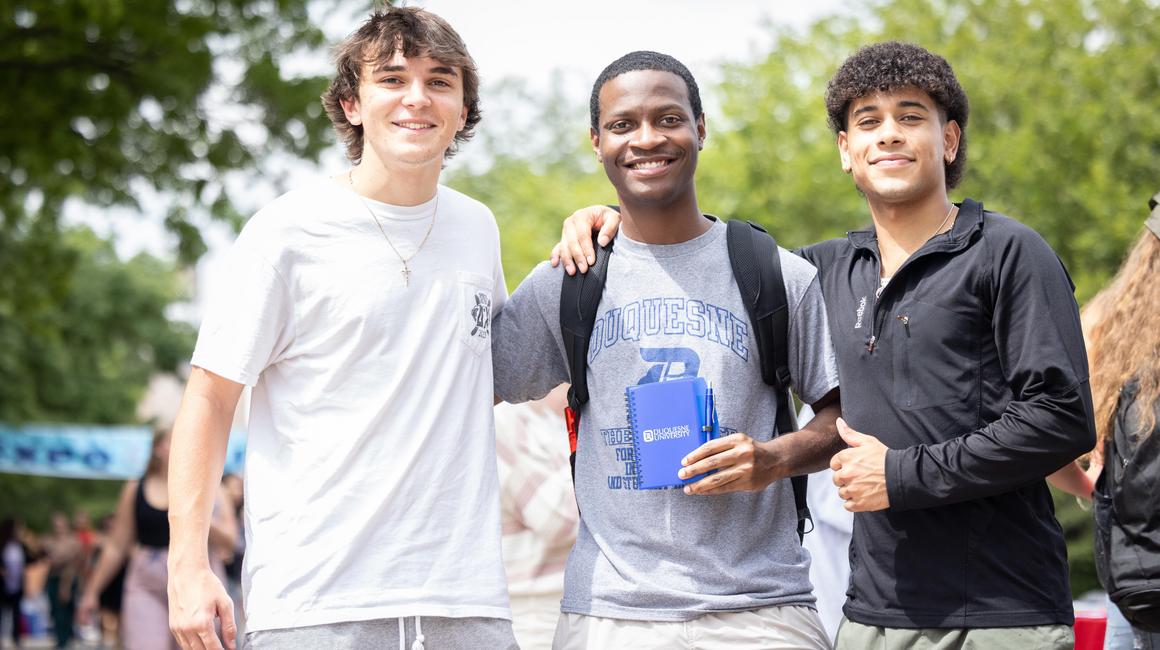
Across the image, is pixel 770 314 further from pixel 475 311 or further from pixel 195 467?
pixel 195 467

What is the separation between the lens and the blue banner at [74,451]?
2627 centimetres

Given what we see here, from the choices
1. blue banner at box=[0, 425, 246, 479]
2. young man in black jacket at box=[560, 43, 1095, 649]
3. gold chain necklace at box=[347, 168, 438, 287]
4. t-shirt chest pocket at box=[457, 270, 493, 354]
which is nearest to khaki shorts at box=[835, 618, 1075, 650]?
young man in black jacket at box=[560, 43, 1095, 649]

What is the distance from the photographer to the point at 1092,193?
59.9 ft

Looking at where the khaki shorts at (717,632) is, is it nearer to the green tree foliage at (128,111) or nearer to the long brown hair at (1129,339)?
the long brown hair at (1129,339)

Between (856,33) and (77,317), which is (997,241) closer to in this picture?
(856,33)

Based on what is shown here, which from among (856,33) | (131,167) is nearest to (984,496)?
(131,167)

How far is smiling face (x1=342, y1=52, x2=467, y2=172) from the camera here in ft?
11.4

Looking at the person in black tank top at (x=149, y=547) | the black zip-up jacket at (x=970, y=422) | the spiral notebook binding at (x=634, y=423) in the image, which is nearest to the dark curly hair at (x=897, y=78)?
the black zip-up jacket at (x=970, y=422)

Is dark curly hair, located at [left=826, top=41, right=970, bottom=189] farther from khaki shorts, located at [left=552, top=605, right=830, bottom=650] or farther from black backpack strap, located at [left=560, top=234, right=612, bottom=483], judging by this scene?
khaki shorts, located at [left=552, top=605, right=830, bottom=650]

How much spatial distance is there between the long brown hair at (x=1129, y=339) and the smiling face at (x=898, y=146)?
0.93 metres

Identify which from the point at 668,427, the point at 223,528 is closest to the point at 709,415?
the point at 668,427

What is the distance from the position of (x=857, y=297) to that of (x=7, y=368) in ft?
88.1

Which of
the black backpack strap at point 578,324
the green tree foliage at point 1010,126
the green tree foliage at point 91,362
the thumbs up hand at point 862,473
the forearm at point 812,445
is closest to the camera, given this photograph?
the thumbs up hand at point 862,473

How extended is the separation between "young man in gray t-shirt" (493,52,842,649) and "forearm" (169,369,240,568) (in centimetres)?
92
